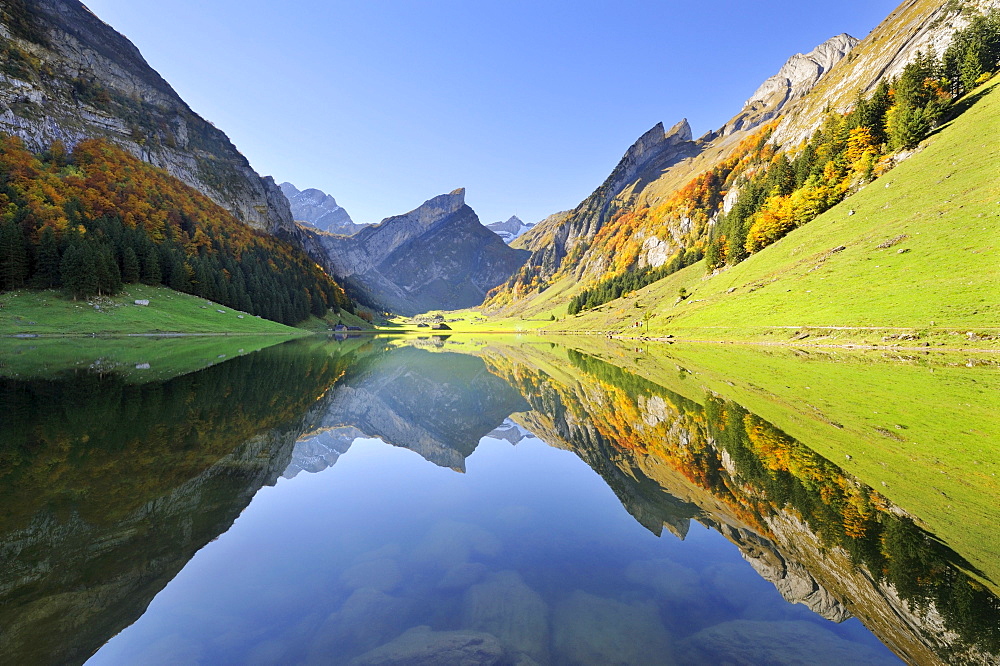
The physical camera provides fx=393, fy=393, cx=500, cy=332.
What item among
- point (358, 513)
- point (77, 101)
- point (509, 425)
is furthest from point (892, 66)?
point (77, 101)

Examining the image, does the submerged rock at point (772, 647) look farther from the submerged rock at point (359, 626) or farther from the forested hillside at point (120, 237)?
the forested hillside at point (120, 237)

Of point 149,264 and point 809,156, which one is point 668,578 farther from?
point 809,156

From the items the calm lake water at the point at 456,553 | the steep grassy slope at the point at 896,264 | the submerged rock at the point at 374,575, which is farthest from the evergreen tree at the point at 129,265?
the steep grassy slope at the point at 896,264

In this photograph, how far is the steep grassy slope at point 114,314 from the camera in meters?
54.5

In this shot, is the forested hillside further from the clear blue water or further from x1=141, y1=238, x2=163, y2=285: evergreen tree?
the clear blue water

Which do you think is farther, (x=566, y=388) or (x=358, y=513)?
(x=566, y=388)

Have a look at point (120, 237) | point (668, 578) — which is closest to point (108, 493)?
point (668, 578)

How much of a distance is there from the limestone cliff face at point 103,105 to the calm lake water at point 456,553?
120 m

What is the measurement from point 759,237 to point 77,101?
16944 centimetres

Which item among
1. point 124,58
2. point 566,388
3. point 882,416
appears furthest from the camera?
point 124,58

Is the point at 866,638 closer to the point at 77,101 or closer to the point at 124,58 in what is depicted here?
the point at 77,101

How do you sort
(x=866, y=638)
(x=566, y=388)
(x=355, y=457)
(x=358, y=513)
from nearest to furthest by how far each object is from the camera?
1. (x=866, y=638)
2. (x=358, y=513)
3. (x=355, y=457)
4. (x=566, y=388)

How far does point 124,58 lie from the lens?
13138cm

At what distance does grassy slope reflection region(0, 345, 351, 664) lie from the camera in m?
5.13
